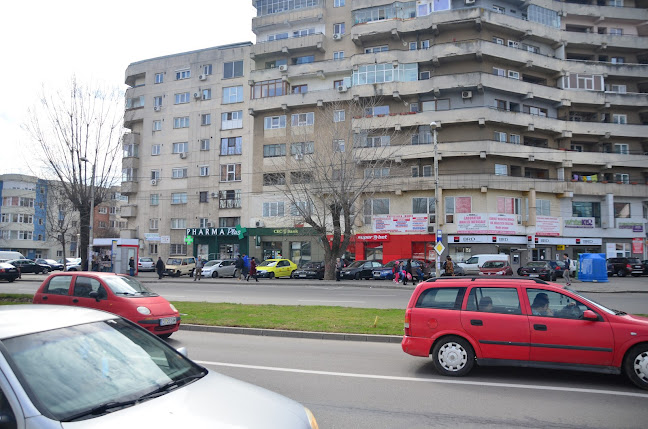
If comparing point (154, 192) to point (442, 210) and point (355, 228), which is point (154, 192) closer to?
point (355, 228)

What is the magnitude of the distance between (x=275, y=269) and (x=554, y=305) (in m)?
30.8

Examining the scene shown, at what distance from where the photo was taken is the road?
16.8 feet

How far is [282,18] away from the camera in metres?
47.2

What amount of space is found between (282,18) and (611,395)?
47.7 meters

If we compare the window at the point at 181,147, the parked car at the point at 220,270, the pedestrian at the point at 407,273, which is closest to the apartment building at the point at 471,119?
the parked car at the point at 220,270

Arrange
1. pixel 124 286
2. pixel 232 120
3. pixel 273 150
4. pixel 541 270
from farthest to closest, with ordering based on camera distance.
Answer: pixel 232 120
pixel 273 150
pixel 541 270
pixel 124 286

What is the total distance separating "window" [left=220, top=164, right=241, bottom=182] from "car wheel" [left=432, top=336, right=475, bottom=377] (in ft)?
137

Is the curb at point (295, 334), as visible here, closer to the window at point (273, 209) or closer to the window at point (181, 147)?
the window at point (273, 209)

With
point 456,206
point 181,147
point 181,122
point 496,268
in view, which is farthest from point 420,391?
point 181,122

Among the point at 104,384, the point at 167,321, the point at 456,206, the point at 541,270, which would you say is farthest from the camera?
the point at 456,206

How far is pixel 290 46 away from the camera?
45531 mm

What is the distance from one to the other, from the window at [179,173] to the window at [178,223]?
4.64 metres

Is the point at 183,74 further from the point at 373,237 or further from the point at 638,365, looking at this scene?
the point at 638,365

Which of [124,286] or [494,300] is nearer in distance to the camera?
[494,300]
